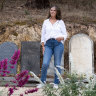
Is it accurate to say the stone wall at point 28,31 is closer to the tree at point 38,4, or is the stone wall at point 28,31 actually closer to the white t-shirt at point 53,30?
the tree at point 38,4

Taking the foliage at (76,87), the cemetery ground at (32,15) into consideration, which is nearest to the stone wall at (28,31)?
the cemetery ground at (32,15)

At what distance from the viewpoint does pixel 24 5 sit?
1298 centimetres

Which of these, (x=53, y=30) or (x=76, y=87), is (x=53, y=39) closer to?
(x=53, y=30)

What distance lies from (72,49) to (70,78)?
5.63 metres

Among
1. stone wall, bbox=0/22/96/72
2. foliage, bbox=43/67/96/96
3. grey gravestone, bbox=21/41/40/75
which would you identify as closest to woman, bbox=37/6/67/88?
foliage, bbox=43/67/96/96

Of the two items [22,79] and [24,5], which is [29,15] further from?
[22,79]

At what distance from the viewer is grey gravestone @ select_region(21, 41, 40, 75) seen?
8.19 metres

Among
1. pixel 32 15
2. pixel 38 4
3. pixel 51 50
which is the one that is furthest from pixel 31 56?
pixel 38 4

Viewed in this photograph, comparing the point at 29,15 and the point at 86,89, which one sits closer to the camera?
the point at 86,89

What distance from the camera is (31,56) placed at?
27.0ft

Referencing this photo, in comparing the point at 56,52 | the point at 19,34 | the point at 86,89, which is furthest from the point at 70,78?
the point at 19,34

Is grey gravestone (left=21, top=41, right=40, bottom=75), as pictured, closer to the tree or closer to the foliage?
the tree

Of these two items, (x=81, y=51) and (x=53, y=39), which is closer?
(x=53, y=39)

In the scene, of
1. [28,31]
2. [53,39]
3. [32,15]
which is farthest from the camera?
[32,15]
